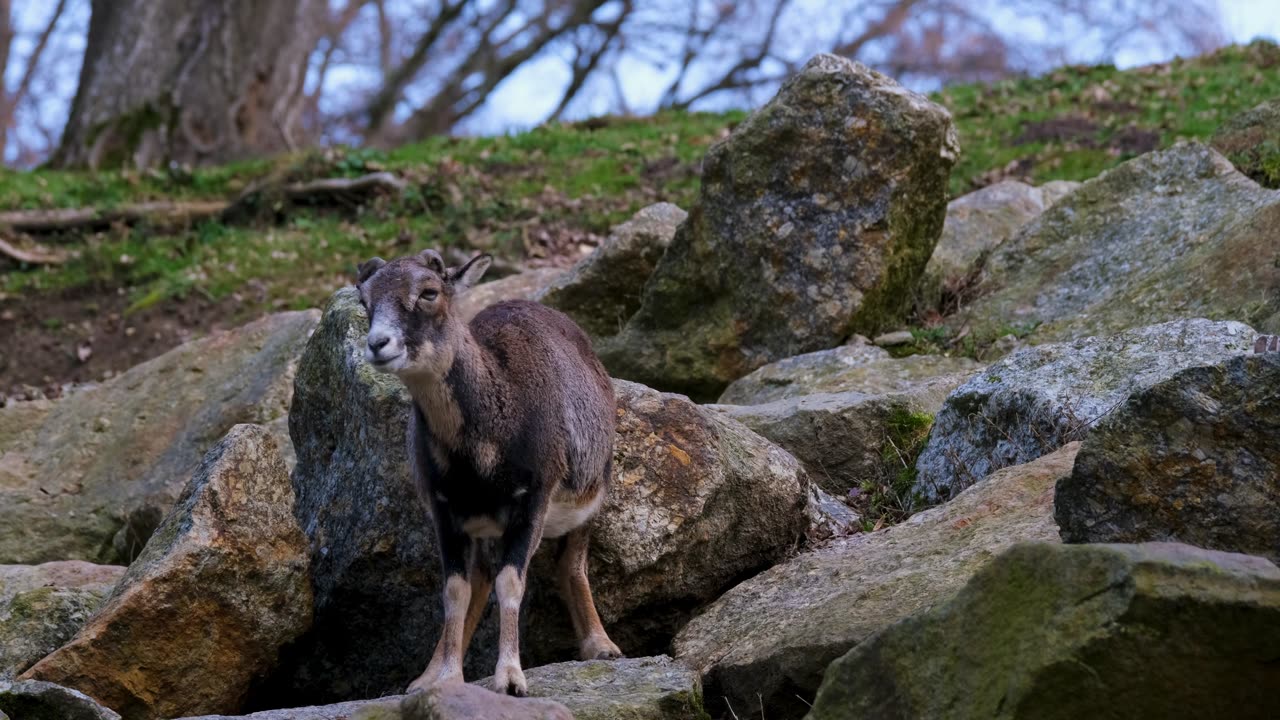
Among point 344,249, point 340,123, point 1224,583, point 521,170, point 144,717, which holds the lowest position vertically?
point 144,717

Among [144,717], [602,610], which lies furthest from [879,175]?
[144,717]

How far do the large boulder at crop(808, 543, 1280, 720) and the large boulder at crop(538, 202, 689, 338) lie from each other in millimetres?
7437

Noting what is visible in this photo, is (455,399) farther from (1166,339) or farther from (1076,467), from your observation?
(1166,339)

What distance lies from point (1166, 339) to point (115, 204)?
14.8 metres

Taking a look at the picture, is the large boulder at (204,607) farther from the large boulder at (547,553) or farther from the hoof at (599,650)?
the hoof at (599,650)

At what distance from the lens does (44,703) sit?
585 cm

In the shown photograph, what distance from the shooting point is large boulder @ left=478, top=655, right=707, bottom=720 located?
573 cm

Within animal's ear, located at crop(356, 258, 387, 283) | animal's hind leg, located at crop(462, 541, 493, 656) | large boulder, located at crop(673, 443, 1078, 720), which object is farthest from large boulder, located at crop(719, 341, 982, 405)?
animal's ear, located at crop(356, 258, 387, 283)

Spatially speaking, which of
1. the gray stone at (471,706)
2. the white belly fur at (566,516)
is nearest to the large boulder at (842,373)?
the white belly fur at (566,516)

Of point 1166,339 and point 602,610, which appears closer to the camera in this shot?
point 602,610

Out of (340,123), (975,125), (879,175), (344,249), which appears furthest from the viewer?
(340,123)

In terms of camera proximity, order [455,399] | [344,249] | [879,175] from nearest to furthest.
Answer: [455,399] → [879,175] → [344,249]

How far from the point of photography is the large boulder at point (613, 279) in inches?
473

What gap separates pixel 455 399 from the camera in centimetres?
666
